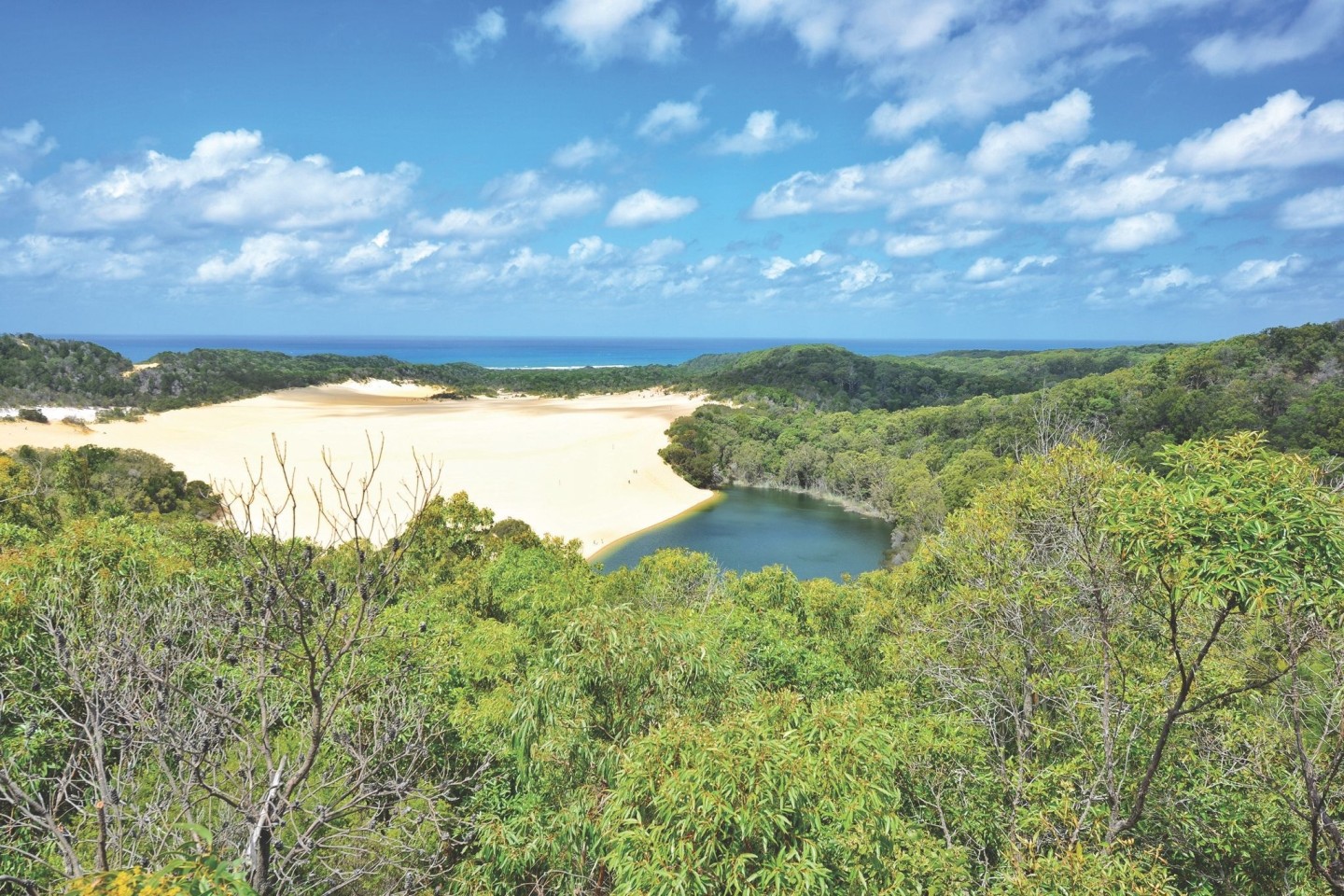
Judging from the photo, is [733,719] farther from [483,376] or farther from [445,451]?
[483,376]

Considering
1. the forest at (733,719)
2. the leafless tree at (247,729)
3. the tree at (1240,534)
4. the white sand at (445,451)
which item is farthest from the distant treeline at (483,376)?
the tree at (1240,534)

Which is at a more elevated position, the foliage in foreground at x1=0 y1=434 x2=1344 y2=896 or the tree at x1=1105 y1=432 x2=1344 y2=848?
the tree at x1=1105 y1=432 x2=1344 y2=848

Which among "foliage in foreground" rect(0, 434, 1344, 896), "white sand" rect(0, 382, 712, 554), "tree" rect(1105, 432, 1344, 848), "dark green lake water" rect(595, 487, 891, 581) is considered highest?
"tree" rect(1105, 432, 1344, 848)

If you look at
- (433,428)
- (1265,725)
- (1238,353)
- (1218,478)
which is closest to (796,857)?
(1218,478)

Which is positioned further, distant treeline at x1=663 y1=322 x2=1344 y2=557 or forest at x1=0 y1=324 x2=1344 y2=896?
distant treeline at x1=663 y1=322 x2=1344 y2=557

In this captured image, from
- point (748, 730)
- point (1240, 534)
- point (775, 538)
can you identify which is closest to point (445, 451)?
point (775, 538)

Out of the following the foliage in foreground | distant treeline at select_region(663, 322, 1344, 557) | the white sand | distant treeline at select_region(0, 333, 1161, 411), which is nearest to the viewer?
the foliage in foreground

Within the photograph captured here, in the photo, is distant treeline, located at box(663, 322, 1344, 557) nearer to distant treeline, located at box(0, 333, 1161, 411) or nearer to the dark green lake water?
the dark green lake water

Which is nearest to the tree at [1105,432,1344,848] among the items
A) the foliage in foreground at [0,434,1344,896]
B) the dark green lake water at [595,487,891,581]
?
the foliage in foreground at [0,434,1344,896]
